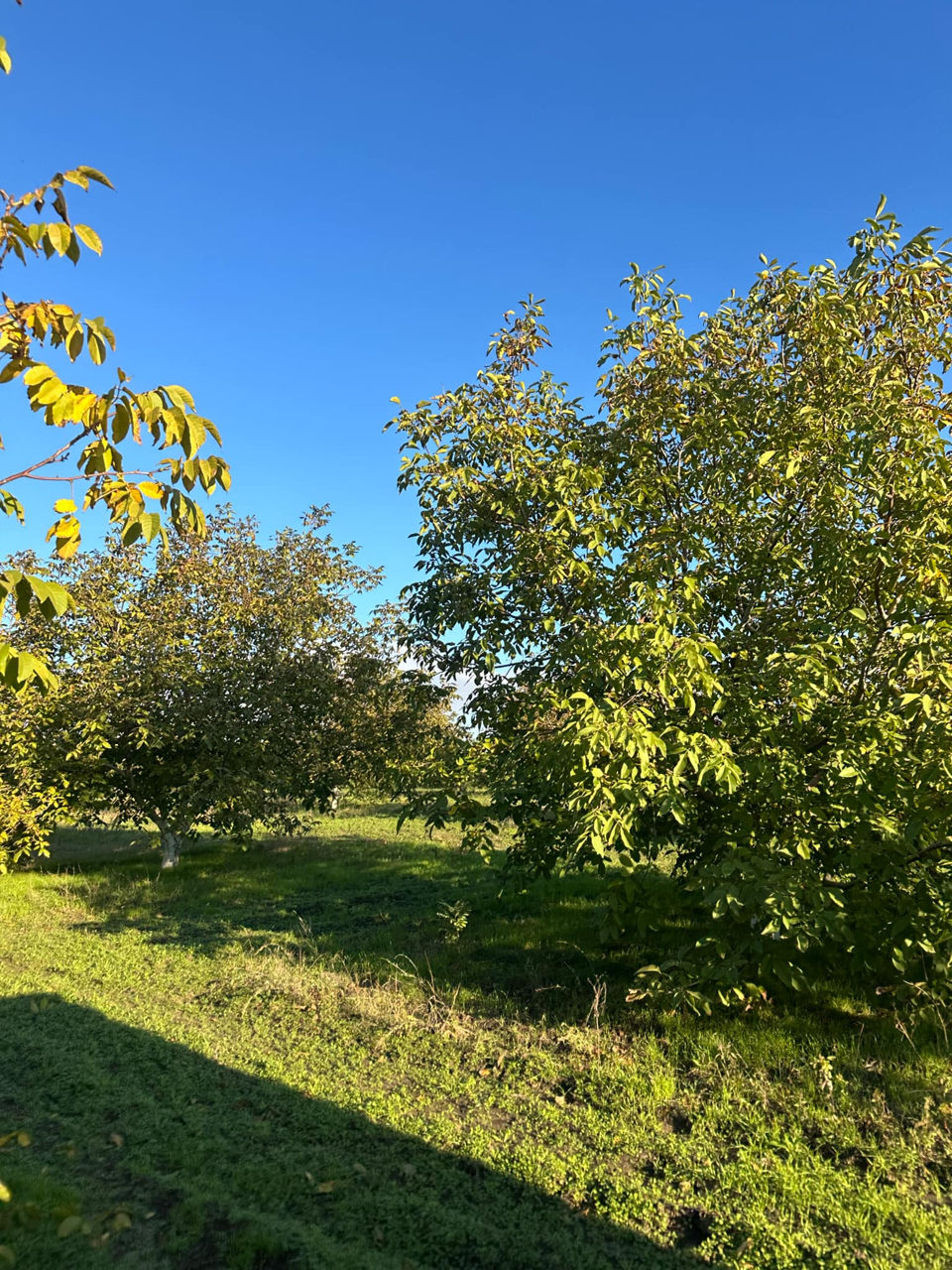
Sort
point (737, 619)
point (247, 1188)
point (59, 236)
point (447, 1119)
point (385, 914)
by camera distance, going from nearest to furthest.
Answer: point (59, 236)
point (247, 1188)
point (447, 1119)
point (737, 619)
point (385, 914)

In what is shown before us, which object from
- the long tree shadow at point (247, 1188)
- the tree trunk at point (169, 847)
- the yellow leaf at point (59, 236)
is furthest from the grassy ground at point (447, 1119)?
the tree trunk at point (169, 847)

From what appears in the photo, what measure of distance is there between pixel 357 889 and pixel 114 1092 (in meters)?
7.21

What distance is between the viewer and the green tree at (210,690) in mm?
12367

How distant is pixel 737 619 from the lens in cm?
612

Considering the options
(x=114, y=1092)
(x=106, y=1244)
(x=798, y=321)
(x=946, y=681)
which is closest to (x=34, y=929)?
(x=114, y=1092)

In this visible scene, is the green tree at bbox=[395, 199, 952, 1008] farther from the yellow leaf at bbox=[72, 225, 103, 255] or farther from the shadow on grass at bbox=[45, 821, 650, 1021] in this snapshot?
the yellow leaf at bbox=[72, 225, 103, 255]

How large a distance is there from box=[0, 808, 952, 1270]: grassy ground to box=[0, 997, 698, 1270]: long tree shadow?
0.02 meters

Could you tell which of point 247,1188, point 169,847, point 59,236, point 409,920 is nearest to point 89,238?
point 59,236

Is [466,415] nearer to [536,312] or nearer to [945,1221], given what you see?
[536,312]

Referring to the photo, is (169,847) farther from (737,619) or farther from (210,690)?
(737,619)

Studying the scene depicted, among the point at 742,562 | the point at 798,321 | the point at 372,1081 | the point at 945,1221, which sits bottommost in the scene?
the point at 372,1081

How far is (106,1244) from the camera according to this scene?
11.3ft

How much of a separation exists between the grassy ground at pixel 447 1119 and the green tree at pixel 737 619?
743 millimetres

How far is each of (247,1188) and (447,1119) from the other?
133 centimetres
